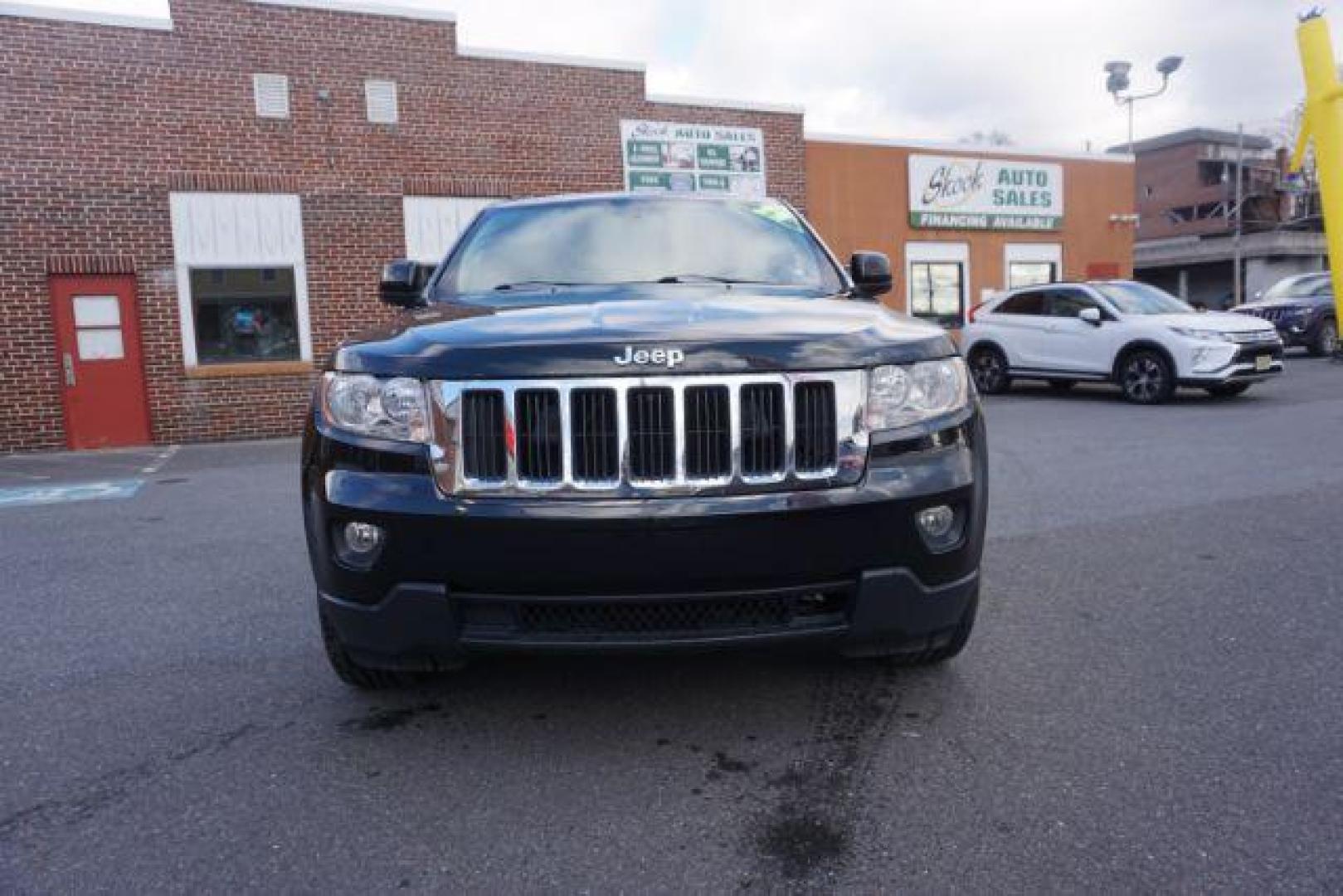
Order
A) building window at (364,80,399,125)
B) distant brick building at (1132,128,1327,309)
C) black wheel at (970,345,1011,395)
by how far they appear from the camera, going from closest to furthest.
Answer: building window at (364,80,399,125) → black wheel at (970,345,1011,395) → distant brick building at (1132,128,1327,309)

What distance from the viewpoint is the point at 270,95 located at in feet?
39.6

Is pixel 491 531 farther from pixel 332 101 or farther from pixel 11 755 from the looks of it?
pixel 332 101

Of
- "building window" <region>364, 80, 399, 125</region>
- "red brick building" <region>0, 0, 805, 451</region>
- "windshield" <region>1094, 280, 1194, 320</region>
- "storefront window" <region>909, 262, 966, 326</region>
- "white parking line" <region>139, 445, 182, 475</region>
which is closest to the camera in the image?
"white parking line" <region>139, 445, 182, 475</region>

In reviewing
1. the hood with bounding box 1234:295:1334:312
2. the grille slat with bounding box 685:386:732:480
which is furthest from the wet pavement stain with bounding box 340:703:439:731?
the hood with bounding box 1234:295:1334:312

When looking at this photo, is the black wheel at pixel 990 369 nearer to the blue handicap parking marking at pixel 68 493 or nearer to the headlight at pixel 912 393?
the blue handicap parking marking at pixel 68 493

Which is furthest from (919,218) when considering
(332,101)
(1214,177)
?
(1214,177)

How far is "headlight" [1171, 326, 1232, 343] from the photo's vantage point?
11.0 metres

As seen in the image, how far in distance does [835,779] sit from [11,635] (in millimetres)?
3414

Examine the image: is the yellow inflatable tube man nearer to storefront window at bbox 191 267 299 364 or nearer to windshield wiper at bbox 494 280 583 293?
storefront window at bbox 191 267 299 364

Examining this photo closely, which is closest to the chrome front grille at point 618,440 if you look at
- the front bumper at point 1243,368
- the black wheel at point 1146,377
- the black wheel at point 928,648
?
the black wheel at point 928,648

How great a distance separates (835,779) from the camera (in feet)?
7.91

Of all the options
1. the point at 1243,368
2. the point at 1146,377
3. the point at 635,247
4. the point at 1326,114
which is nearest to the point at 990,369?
the point at 1146,377

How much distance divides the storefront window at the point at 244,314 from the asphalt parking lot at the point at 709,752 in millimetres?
8412

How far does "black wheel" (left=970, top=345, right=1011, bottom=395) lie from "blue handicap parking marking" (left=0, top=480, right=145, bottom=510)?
1096 cm
